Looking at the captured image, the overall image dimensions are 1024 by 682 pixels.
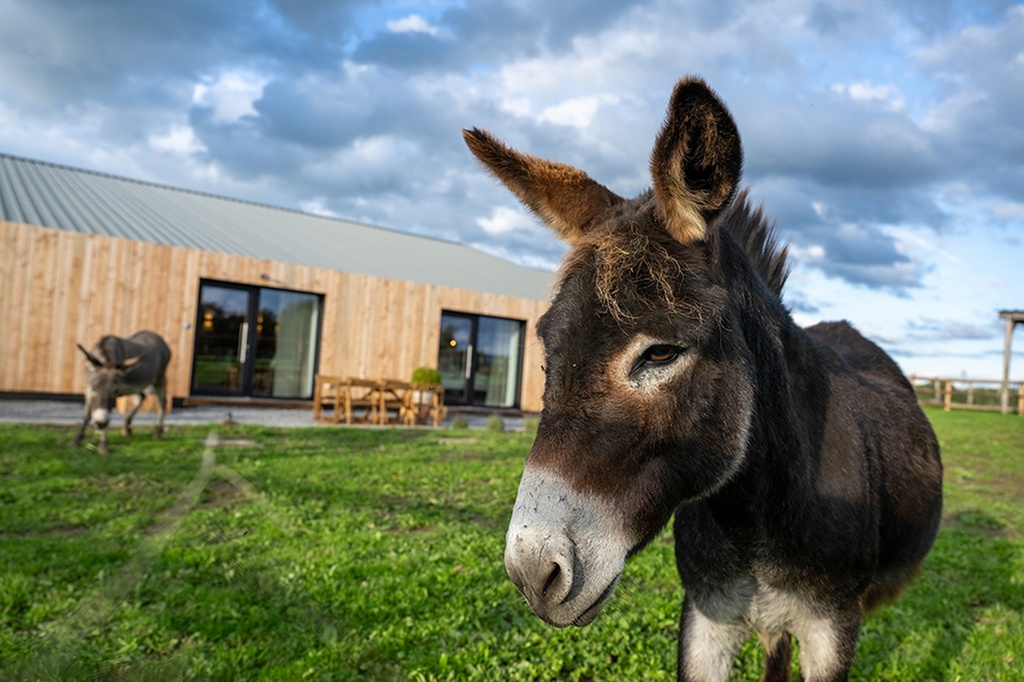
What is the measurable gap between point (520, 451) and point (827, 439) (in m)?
9.42

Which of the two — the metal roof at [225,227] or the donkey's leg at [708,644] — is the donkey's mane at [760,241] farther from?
the metal roof at [225,227]

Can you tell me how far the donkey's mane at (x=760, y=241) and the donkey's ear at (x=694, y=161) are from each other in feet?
3.10

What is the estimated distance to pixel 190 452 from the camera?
9.70 metres

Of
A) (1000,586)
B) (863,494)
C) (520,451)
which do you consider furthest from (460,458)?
(863,494)

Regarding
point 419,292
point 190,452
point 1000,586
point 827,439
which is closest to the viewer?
point 827,439

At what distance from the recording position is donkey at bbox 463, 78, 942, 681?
1.62 metres

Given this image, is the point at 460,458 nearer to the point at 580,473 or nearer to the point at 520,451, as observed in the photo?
the point at 520,451

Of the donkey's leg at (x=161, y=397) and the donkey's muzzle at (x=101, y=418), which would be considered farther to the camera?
the donkey's leg at (x=161, y=397)

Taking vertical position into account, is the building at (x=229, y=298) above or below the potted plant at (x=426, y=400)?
above

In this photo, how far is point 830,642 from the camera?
2.27 m

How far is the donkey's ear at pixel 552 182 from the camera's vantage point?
7.11 feet

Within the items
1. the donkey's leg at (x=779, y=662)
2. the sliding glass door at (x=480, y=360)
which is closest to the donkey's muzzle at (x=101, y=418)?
the donkey's leg at (x=779, y=662)

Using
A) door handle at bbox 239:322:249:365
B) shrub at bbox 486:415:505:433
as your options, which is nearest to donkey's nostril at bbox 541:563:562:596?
shrub at bbox 486:415:505:433

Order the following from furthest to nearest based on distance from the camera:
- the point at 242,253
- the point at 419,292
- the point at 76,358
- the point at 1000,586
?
1. the point at 419,292
2. the point at 242,253
3. the point at 76,358
4. the point at 1000,586
